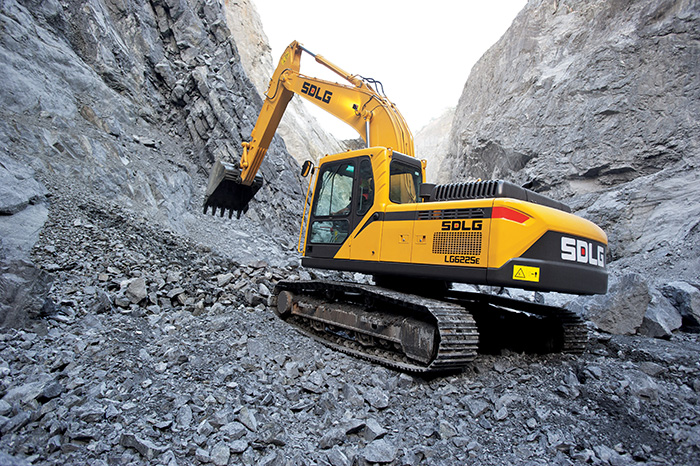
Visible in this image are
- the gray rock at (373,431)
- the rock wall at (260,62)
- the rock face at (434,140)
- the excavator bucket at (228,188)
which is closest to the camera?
the gray rock at (373,431)

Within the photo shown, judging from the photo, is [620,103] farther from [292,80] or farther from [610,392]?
[610,392]

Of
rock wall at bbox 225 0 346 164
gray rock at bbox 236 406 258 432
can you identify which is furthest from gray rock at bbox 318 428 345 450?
rock wall at bbox 225 0 346 164

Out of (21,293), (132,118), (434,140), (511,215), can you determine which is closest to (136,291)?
(21,293)

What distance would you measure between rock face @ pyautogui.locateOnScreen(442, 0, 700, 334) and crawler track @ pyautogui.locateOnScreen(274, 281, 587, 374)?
244 inches

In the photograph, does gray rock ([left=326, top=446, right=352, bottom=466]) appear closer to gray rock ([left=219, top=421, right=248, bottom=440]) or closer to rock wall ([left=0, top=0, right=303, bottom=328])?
gray rock ([left=219, top=421, right=248, bottom=440])

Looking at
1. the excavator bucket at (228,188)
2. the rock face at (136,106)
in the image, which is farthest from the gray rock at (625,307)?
the rock face at (136,106)

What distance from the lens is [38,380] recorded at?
2.95 meters

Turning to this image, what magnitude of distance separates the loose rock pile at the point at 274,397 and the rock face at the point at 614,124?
7450mm

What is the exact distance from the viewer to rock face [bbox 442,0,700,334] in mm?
11672

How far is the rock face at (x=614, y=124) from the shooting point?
11.7 meters

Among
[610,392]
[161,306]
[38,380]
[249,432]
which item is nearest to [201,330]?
[161,306]

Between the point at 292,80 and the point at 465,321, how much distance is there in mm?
5070

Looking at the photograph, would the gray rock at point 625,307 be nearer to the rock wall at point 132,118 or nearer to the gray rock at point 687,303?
the gray rock at point 687,303

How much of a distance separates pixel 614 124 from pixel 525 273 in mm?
14701
